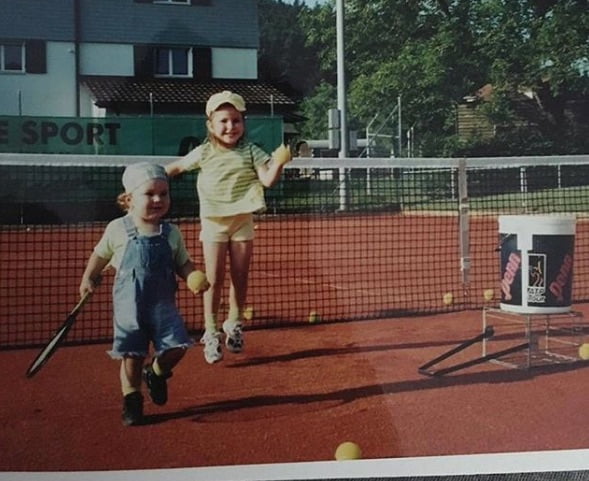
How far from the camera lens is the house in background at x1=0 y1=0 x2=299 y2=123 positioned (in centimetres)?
224

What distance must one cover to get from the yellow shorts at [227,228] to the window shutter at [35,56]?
55 centimetres

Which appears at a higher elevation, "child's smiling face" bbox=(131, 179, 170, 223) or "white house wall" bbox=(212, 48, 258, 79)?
"white house wall" bbox=(212, 48, 258, 79)

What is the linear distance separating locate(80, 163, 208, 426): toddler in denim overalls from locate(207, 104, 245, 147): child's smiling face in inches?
6.8

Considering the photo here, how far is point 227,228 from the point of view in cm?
236

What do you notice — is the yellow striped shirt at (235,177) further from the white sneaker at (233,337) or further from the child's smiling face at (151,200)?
the white sneaker at (233,337)

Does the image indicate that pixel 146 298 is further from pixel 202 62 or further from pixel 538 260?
pixel 538 260

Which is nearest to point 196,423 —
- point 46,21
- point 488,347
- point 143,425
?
point 143,425

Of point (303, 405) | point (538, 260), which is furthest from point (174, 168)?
point (538, 260)

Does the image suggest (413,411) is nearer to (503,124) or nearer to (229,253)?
(229,253)

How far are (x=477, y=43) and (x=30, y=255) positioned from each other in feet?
4.37

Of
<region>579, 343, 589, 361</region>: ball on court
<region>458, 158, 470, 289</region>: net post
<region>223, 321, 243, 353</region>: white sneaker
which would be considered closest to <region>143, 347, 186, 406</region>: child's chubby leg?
<region>223, 321, 243, 353</region>: white sneaker

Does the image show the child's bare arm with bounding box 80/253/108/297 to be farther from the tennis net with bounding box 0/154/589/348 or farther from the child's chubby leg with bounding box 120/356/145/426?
the child's chubby leg with bounding box 120/356/145/426

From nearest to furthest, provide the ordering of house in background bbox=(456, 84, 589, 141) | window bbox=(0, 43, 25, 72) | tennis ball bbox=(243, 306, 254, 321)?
window bbox=(0, 43, 25, 72) < tennis ball bbox=(243, 306, 254, 321) < house in background bbox=(456, 84, 589, 141)

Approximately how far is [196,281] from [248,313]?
18 cm
